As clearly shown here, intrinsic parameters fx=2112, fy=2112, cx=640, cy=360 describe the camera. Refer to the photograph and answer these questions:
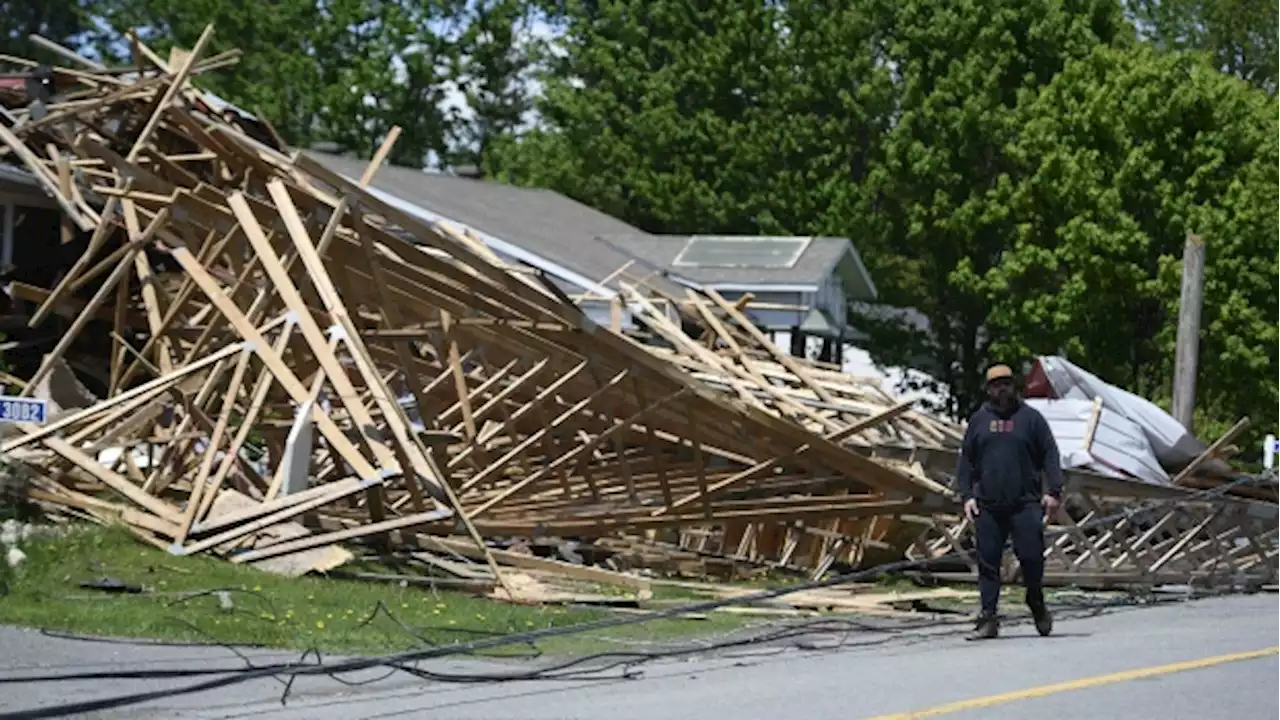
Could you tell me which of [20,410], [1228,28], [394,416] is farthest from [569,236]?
[1228,28]

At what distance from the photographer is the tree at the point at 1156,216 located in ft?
122

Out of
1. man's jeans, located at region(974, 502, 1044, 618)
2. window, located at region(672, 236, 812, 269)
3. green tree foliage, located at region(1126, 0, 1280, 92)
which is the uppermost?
green tree foliage, located at region(1126, 0, 1280, 92)

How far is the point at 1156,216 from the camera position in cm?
3800

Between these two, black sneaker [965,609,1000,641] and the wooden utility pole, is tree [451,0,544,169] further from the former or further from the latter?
black sneaker [965,609,1000,641]

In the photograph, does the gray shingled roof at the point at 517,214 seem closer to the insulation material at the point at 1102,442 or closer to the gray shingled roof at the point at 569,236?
the gray shingled roof at the point at 569,236

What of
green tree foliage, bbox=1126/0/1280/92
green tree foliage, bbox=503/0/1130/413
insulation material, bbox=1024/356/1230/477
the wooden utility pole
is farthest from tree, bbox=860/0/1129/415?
insulation material, bbox=1024/356/1230/477

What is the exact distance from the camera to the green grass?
489 inches

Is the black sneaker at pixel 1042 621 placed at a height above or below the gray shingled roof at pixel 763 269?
below

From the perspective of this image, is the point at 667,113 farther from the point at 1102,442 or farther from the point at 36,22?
the point at 1102,442

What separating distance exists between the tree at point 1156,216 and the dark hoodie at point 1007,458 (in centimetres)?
2349

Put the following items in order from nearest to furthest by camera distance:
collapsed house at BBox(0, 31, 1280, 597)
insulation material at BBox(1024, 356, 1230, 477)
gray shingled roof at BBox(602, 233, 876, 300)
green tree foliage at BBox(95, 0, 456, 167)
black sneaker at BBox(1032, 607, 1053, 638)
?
1. black sneaker at BBox(1032, 607, 1053, 638)
2. collapsed house at BBox(0, 31, 1280, 597)
3. insulation material at BBox(1024, 356, 1230, 477)
4. gray shingled roof at BBox(602, 233, 876, 300)
5. green tree foliage at BBox(95, 0, 456, 167)

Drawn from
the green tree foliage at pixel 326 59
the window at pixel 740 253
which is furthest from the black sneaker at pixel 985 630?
the green tree foliage at pixel 326 59

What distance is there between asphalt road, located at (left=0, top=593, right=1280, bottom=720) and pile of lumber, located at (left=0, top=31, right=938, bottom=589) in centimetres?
350

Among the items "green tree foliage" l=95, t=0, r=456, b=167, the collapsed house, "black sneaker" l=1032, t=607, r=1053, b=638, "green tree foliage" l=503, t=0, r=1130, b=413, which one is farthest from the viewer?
"green tree foliage" l=95, t=0, r=456, b=167
